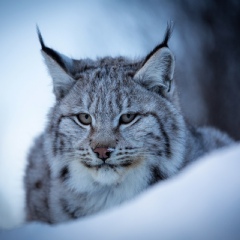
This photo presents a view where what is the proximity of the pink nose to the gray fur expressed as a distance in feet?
0.11

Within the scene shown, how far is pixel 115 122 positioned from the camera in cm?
363

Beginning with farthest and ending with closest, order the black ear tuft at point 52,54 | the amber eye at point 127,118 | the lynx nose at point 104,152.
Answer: the black ear tuft at point 52,54
the amber eye at point 127,118
the lynx nose at point 104,152

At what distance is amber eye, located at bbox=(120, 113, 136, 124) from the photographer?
3.68m

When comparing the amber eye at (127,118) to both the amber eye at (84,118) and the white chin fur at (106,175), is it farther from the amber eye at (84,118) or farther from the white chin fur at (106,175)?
the white chin fur at (106,175)

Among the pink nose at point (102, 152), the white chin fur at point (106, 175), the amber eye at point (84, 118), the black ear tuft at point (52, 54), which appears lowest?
the white chin fur at point (106, 175)

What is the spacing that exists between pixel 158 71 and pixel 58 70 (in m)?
0.86

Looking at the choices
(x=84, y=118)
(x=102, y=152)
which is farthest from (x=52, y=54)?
(x=102, y=152)

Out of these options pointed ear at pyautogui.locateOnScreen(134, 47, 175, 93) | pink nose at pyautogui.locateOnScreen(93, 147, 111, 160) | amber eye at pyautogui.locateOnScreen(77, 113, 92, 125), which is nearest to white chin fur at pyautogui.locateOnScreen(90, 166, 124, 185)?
pink nose at pyautogui.locateOnScreen(93, 147, 111, 160)

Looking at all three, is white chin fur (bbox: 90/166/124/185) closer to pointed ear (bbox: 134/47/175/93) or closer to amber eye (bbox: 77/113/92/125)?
amber eye (bbox: 77/113/92/125)

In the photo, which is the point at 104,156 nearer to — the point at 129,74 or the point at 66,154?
the point at 66,154

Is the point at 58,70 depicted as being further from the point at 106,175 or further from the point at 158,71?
the point at 106,175

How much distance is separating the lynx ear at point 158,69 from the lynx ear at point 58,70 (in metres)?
0.61

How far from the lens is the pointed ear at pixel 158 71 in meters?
3.74

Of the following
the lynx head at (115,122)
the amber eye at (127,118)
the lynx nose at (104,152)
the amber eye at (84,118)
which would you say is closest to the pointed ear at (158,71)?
the lynx head at (115,122)
